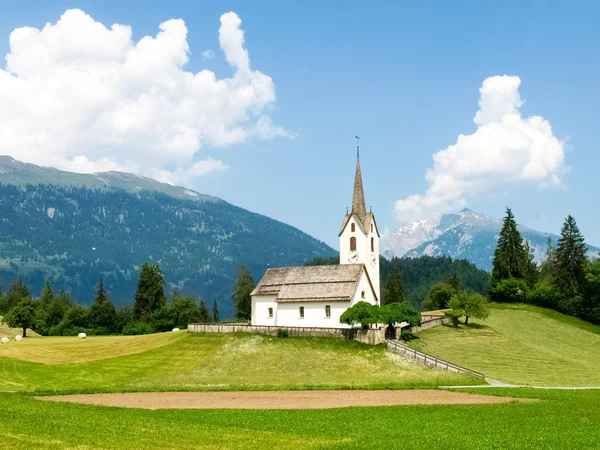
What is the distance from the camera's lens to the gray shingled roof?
71688 millimetres

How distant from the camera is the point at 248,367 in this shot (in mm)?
57469

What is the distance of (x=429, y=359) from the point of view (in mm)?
58062

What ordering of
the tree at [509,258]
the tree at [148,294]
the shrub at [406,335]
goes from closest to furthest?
the shrub at [406,335] → the tree at [509,258] → the tree at [148,294]

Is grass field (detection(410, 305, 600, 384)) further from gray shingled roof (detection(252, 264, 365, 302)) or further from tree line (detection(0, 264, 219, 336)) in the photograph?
tree line (detection(0, 264, 219, 336))

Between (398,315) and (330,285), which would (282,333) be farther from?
(398,315)

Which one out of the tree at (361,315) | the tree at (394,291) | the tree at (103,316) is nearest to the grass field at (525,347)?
the tree at (361,315)

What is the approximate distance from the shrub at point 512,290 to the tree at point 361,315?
5083 cm

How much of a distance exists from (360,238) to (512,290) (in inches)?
1633

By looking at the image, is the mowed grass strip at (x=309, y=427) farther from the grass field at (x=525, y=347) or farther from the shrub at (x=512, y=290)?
the shrub at (x=512, y=290)

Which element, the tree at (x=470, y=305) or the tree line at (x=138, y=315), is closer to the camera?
the tree at (x=470, y=305)

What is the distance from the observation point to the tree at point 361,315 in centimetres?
6481

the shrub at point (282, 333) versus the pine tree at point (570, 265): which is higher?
the pine tree at point (570, 265)

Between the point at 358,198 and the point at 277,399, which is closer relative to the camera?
the point at 277,399

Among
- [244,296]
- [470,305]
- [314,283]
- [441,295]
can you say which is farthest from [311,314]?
[441,295]
